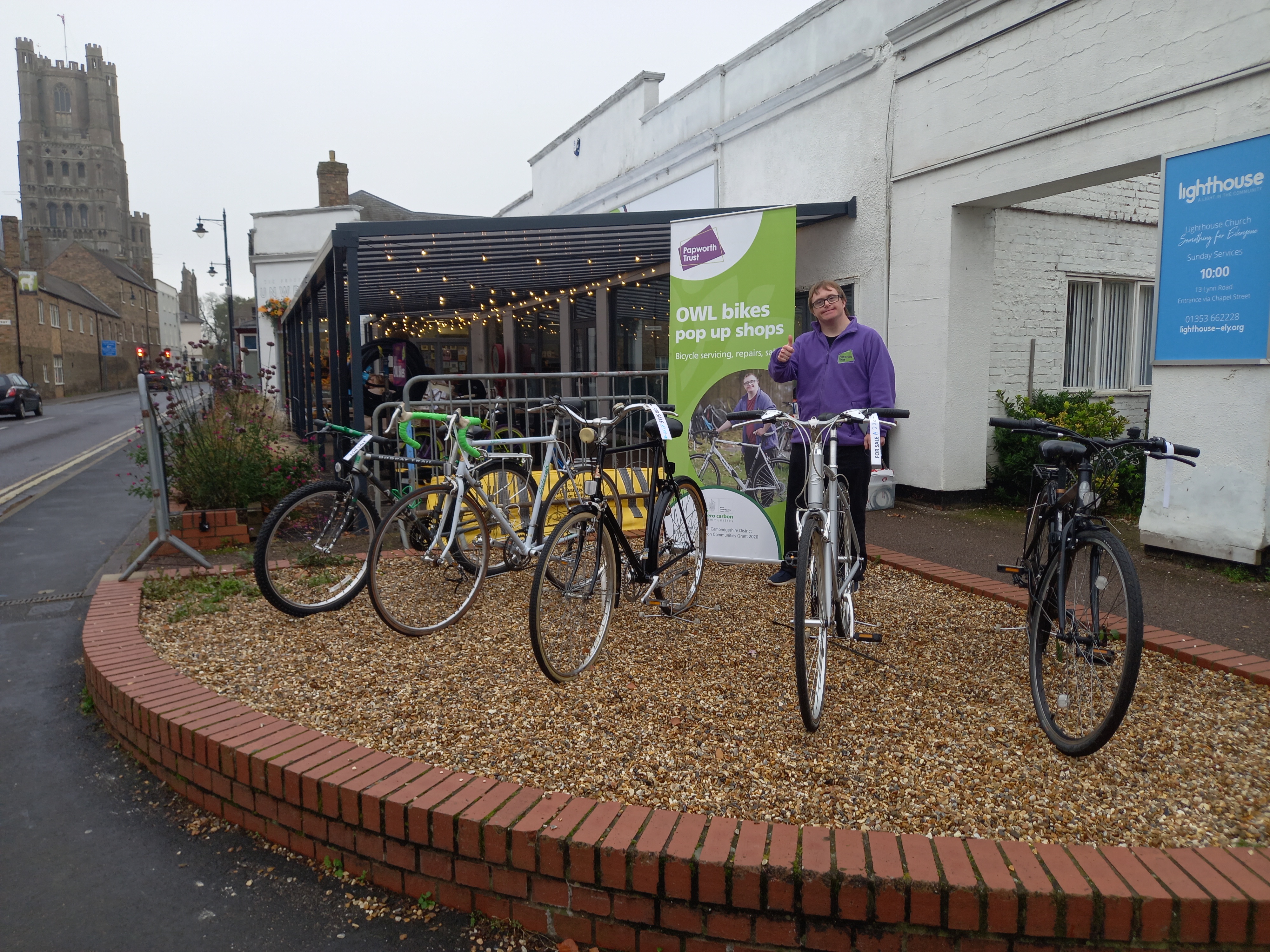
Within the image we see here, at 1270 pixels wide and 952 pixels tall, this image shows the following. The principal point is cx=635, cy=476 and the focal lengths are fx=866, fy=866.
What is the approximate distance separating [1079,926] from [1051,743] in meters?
1.01

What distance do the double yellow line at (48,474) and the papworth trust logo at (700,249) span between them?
614 centimetres

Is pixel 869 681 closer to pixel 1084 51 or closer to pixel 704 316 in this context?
pixel 704 316

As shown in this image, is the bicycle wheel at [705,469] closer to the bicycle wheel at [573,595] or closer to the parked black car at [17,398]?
the bicycle wheel at [573,595]

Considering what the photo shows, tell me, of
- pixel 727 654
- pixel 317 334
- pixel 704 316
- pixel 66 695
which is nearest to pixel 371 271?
pixel 317 334

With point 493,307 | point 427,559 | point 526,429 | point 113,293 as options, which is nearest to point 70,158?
point 113,293

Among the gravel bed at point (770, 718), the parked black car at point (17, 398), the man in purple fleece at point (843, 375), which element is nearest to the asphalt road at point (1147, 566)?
the gravel bed at point (770, 718)

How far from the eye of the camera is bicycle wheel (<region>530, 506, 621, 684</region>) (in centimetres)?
344

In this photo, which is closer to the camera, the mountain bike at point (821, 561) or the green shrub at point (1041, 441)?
the mountain bike at point (821, 561)

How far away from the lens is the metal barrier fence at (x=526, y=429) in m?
5.40

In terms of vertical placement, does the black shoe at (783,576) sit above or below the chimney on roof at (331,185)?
below

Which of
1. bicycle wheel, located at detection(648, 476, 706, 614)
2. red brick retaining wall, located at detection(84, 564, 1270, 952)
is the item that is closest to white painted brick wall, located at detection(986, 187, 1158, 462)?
bicycle wheel, located at detection(648, 476, 706, 614)

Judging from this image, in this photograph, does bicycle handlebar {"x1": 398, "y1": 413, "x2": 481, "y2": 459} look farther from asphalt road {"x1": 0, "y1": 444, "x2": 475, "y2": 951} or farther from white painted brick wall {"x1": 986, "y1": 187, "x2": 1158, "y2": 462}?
white painted brick wall {"x1": 986, "y1": 187, "x2": 1158, "y2": 462}

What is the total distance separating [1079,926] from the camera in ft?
7.02

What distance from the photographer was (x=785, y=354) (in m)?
5.06
